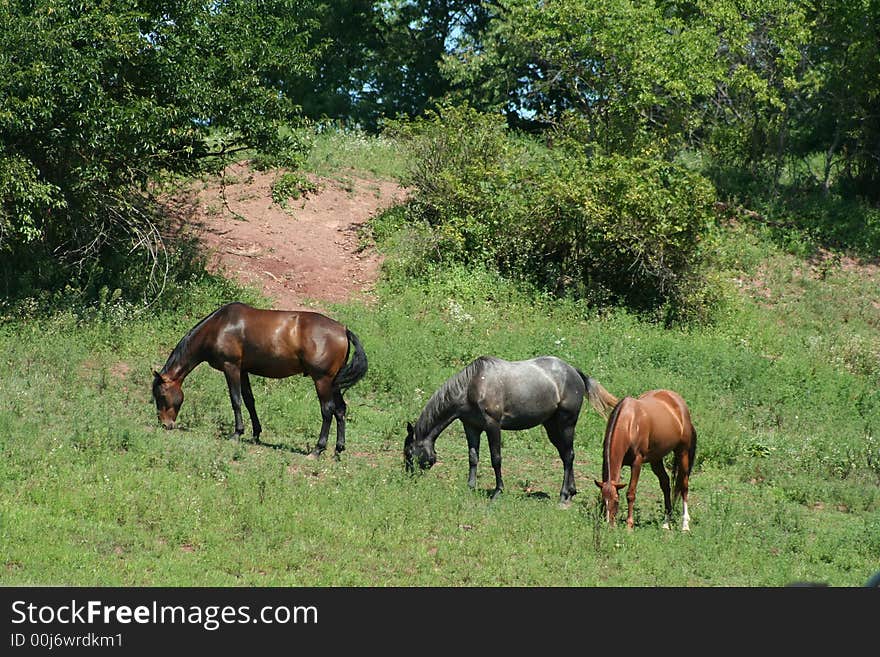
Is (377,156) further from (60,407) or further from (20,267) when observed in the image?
(60,407)

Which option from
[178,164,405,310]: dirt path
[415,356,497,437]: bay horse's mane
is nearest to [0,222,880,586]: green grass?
[415,356,497,437]: bay horse's mane

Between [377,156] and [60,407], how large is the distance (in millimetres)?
17800

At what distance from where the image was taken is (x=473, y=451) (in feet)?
47.8

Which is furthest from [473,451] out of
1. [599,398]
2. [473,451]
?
[599,398]

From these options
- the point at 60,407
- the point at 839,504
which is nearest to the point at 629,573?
the point at 839,504

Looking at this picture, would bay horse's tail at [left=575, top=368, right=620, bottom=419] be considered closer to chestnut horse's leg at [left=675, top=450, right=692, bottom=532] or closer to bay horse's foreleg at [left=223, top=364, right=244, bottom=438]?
chestnut horse's leg at [left=675, top=450, right=692, bottom=532]

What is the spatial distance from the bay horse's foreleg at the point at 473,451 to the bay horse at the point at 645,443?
1858mm

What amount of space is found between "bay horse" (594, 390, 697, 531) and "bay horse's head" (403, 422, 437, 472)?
2.41 meters

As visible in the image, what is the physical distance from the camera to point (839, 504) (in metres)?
15.9

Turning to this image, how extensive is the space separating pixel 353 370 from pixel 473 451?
2.15m

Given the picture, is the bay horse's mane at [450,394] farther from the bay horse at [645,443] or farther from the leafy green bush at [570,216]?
the leafy green bush at [570,216]

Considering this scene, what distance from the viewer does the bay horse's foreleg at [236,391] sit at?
15.8 meters

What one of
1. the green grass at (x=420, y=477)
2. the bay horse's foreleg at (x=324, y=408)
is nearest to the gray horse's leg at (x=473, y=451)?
the green grass at (x=420, y=477)
